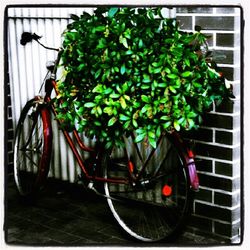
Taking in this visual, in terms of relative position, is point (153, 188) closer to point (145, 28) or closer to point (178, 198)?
point (178, 198)

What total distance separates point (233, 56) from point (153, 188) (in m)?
1.14

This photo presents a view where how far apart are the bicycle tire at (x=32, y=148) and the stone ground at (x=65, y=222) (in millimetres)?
98

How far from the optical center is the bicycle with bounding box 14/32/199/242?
4.46 metres

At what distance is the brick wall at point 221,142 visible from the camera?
4254 mm

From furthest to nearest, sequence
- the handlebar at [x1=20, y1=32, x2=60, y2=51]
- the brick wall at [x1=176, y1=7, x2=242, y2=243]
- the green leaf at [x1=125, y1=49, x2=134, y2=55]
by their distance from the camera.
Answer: the handlebar at [x1=20, y1=32, x2=60, y2=51]
the brick wall at [x1=176, y1=7, x2=242, y2=243]
the green leaf at [x1=125, y1=49, x2=134, y2=55]

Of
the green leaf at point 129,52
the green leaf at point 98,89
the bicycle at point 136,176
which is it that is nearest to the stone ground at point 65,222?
the bicycle at point 136,176

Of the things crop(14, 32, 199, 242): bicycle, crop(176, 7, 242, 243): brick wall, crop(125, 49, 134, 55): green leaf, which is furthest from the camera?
crop(14, 32, 199, 242): bicycle

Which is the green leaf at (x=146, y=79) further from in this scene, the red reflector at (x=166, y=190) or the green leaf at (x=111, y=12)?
the red reflector at (x=166, y=190)

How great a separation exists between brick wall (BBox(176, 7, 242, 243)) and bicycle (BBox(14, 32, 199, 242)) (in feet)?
0.63

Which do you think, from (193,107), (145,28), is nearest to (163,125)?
(193,107)

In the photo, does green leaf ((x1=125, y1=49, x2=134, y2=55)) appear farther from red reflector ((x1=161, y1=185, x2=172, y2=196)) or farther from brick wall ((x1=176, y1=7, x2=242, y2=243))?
red reflector ((x1=161, y1=185, x2=172, y2=196))

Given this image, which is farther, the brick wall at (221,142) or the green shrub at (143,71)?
the brick wall at (221,142)

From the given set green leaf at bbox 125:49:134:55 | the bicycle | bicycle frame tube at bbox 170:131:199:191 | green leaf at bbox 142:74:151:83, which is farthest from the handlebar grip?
bicycle frame tube at bbox 170:131:199:191

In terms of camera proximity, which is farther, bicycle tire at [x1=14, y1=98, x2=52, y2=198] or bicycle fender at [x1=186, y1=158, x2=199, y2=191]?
bicycle tire at [x1=14, y1=98, x2=52, y2=198]
